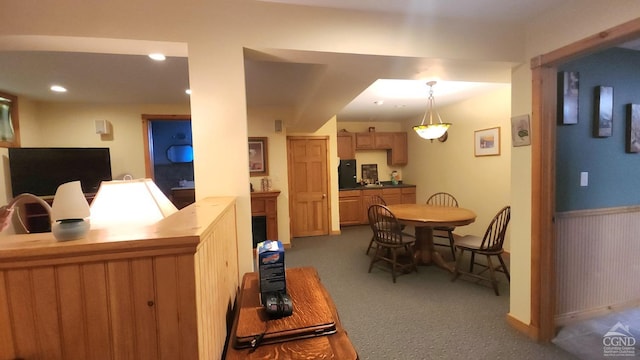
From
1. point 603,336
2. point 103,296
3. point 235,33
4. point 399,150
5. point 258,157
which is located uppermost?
point 235,33

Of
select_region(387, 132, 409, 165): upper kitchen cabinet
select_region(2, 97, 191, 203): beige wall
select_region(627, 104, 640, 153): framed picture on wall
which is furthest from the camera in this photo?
select_region(387, 132, 409, 165): upper kitchen cabinet

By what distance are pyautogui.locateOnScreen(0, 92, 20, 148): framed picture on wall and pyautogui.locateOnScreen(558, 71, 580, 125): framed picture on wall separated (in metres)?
5.52

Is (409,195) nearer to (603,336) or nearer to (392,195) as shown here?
(392,195)

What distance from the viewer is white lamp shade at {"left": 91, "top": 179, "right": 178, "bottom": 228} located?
117 cm

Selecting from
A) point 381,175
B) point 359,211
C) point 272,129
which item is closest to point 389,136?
point 381,175

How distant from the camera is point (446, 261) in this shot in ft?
11.8

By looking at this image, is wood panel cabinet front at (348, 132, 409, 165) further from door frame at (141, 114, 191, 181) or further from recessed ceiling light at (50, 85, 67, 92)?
recessed ceiling light at (50, 85, 67, 92)

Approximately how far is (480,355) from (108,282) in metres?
2.27

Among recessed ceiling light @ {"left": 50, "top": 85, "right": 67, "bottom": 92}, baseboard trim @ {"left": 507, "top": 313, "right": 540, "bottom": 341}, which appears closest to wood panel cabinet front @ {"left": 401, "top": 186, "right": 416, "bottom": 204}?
baseboard trim @ {"left": 507, "top": 313, "right": 540, "bottom": 341}

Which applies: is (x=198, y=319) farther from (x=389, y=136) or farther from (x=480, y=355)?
(x=389, y=136)

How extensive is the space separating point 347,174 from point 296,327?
16.0 feet

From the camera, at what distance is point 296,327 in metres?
1.00

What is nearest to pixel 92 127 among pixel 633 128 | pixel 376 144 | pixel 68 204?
pixel 68 204

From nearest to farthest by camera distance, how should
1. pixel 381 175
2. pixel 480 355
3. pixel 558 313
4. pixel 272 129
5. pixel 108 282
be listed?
pixel 108 282 < pixel 480 355 < pixel 558 313 < pixel 272 129 < pixel 381 175
